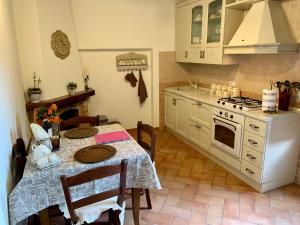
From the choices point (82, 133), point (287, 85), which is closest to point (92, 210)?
point (82, 133)

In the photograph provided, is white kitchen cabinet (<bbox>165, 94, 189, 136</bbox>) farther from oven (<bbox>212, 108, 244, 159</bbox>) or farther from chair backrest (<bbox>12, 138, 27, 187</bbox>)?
chair backrest (<bbox>12, 138, 27, 187</bbox>)

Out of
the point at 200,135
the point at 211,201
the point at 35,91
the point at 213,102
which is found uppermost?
the point at 35,91

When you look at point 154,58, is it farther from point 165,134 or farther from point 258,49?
point 258,49

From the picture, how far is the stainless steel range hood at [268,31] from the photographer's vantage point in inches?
96.3

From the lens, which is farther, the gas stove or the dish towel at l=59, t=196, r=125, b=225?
the gas stove

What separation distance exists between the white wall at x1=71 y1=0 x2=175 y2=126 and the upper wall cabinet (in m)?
0.24

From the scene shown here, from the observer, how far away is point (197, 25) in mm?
3693

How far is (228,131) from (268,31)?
1.20 meters

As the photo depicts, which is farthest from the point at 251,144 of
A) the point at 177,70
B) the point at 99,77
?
the point at 99,77

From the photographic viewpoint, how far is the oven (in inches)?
104

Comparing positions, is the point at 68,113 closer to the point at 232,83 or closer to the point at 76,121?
the point at 76,121

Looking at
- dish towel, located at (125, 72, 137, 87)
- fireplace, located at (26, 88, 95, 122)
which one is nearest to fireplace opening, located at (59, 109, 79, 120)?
fireplace, located at (26, 88, 95, 122)

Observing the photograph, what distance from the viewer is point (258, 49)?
2529 mm

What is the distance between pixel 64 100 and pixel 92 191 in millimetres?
1929
